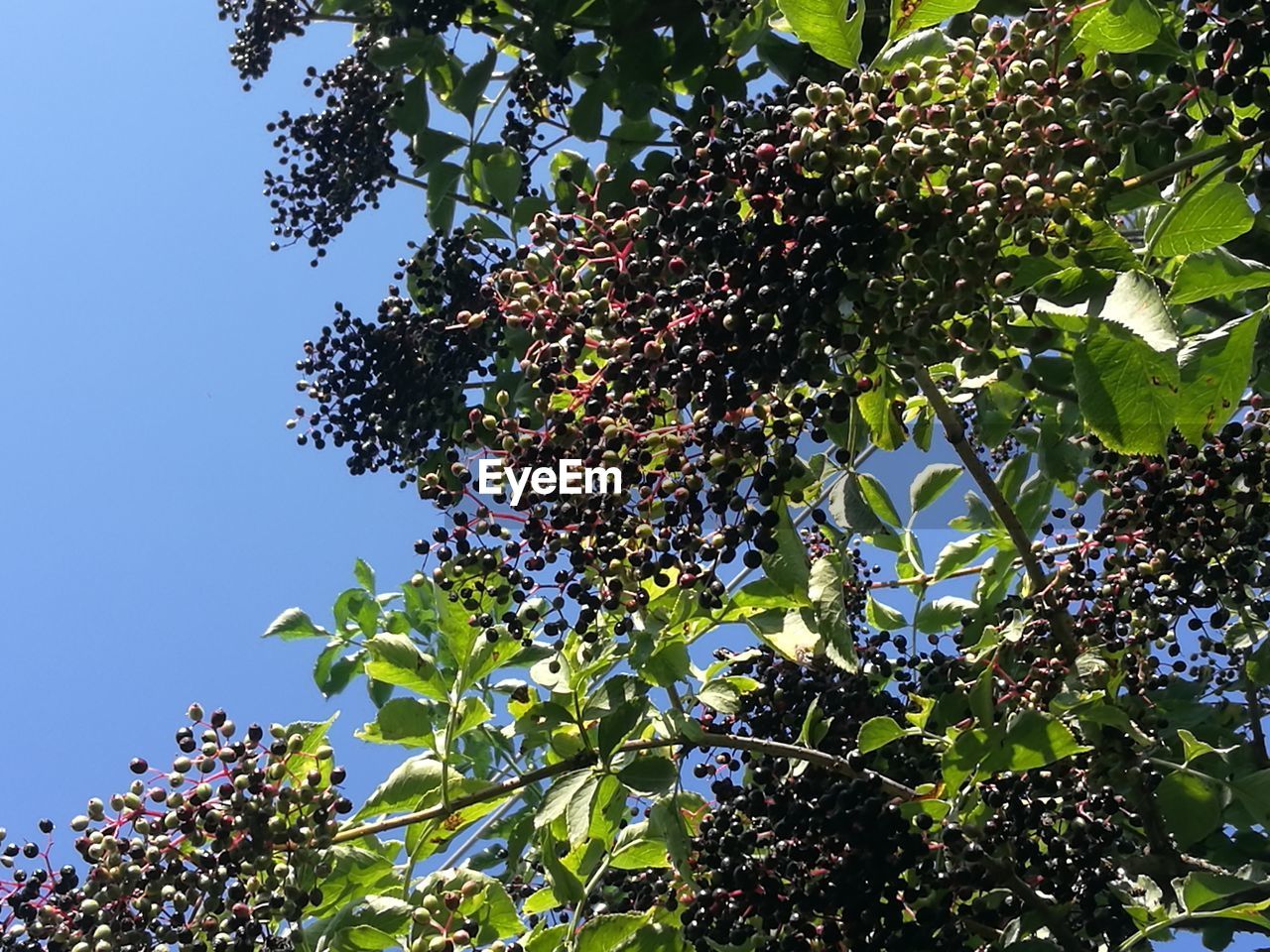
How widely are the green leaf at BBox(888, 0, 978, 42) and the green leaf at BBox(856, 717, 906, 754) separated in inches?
45.6

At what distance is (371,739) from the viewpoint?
2.24 m

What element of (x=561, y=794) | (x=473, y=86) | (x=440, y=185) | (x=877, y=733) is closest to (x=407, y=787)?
(x=561, y=794)

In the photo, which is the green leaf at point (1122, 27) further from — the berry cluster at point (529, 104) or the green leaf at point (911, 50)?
the berry cluster at point (529, 104)

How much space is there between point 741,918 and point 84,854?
125 centimetres

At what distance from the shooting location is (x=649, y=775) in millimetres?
2016

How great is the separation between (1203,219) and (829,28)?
2.09 ft

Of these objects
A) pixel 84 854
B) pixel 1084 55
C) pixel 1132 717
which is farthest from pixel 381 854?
pixel 1084 55

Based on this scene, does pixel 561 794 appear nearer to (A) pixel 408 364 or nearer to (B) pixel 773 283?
(B) pixel 773 283

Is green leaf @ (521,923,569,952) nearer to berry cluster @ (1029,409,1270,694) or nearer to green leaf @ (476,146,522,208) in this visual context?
berry cluster @ (1029,409,1270,694)

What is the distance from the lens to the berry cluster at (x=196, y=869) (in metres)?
1.95

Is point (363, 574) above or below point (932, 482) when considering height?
above

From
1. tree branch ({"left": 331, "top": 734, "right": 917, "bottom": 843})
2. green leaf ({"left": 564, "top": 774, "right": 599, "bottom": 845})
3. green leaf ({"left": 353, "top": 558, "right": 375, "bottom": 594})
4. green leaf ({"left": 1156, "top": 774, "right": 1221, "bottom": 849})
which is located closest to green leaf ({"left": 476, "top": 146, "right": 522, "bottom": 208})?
green leaf ({"left": 353, "top": 558, "right": 375, "bottom": 594})

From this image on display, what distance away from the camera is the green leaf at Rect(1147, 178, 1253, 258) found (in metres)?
1.48

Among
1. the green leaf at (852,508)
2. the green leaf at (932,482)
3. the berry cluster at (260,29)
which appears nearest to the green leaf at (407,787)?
the green leaf at (852,508)
